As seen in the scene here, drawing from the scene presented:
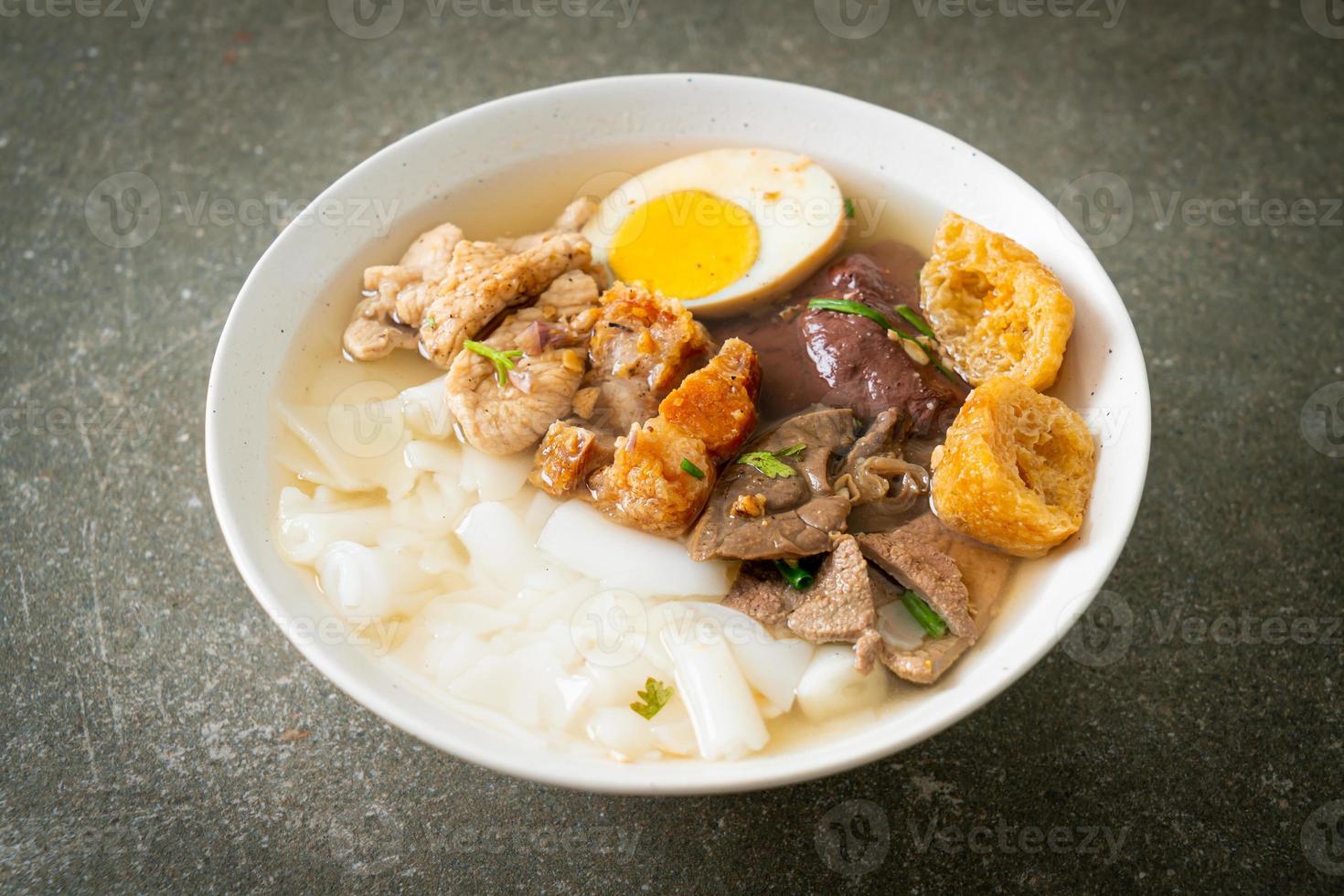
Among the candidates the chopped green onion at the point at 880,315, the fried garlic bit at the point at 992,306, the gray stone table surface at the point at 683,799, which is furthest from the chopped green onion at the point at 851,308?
the gray stone table surface at the point at 683,799

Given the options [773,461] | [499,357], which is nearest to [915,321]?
[773,461]

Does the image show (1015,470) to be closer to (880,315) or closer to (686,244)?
(880,315)

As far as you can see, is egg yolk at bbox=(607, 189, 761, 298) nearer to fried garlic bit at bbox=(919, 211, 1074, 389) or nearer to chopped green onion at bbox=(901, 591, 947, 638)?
fried garlic bit at bbox=(919, 211, 1074, 389)

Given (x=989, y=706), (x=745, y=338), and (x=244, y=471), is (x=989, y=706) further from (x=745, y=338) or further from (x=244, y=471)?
(x=244, y=471)

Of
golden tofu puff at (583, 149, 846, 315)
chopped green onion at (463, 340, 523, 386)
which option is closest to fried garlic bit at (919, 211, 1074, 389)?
golden tofu puff at (583, 149, 846, 315)

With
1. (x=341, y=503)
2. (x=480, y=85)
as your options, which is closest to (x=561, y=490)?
(x=341, y=503)

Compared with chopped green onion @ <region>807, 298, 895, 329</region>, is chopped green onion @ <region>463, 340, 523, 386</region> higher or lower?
higher
